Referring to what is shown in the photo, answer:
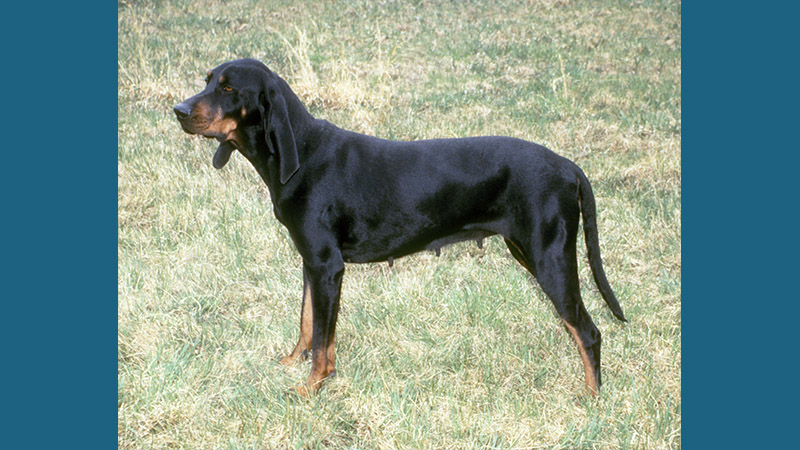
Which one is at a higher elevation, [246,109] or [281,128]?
[246,109]

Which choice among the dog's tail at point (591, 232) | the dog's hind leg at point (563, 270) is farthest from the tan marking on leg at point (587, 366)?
the dog's tail at point (591, 232)

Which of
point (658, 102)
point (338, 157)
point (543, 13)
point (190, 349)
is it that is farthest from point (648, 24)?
point (190, 349)

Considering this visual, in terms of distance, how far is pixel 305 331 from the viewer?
3.68 m

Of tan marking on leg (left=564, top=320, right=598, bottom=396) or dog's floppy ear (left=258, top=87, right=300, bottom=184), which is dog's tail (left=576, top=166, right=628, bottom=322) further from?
dog's floppy ear (left=258, top=87, right=300, bottom=184)

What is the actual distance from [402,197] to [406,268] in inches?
52.1

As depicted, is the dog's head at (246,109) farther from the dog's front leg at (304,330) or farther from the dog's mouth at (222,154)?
the dog's front leg at (304,330)

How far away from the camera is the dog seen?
326cm

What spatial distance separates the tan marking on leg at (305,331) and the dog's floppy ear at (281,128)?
73 cm

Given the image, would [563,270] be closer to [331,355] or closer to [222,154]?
[331,355]

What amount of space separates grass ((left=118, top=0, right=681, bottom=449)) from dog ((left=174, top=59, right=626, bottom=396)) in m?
0.32

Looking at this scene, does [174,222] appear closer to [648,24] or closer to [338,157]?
[338,157]

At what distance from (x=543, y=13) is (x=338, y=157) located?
6.41 metres

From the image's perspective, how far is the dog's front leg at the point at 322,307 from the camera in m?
3.32

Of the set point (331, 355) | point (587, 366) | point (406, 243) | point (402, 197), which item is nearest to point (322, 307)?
point (331, 355)
